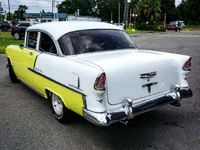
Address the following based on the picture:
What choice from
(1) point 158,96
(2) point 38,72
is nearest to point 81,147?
(1) point 158,96

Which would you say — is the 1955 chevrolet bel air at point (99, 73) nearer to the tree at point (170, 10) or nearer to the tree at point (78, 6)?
the tree at point (170, 10)

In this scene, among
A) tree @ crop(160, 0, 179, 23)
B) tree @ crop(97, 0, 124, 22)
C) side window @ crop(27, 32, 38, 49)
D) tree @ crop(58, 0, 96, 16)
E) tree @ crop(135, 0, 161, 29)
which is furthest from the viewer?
tree @ crop(58, 0, 96, 16)

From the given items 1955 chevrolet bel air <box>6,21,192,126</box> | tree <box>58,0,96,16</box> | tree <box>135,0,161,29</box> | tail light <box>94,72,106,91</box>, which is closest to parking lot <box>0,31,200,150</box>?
1955 chevrolet bel air <box>6,21,192,126</box>

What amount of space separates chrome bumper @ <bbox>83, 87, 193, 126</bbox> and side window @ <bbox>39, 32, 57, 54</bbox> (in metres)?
1.49

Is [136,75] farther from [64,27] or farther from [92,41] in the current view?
[64,27]

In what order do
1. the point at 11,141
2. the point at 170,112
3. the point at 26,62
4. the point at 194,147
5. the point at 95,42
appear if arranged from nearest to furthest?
the point at 194,147 < the point at 11,141 < the point at 95,42 < the point at 170,112 < the point at 26,62

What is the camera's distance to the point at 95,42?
12.9ft

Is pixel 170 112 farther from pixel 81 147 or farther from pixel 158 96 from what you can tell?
pixel 81 147

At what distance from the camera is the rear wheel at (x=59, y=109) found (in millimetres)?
3571

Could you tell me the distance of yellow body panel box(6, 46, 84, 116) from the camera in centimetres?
311

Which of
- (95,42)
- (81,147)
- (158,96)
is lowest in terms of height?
(81,147)

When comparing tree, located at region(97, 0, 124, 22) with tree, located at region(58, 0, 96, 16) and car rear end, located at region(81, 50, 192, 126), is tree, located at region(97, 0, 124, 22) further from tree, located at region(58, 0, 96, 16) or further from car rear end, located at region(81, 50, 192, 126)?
car rear end, located at region(81, 50, 192, 126)

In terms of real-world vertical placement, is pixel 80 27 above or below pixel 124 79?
above

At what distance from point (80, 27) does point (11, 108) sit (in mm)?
2087
